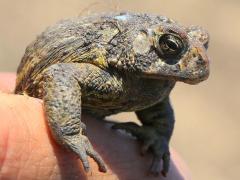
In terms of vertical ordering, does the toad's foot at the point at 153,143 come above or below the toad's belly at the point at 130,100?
below

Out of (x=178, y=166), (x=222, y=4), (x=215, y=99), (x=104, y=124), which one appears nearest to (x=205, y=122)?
(x=215, y=99)

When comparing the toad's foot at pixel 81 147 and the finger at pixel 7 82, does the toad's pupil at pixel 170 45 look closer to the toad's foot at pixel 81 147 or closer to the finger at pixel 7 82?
the toad's foot at pixel 81 147

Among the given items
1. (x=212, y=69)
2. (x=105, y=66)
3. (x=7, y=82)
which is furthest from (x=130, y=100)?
(x=212, y=69)

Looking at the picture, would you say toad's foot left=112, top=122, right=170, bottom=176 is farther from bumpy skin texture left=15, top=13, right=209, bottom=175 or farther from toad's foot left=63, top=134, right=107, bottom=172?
toad's foot left=63, top=134, right=107, bottom=172

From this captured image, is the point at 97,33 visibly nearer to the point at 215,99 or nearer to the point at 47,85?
the point at 47,85

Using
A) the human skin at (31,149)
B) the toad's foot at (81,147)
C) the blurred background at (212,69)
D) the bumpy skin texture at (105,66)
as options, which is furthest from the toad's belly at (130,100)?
the blurred background at (212,69)
